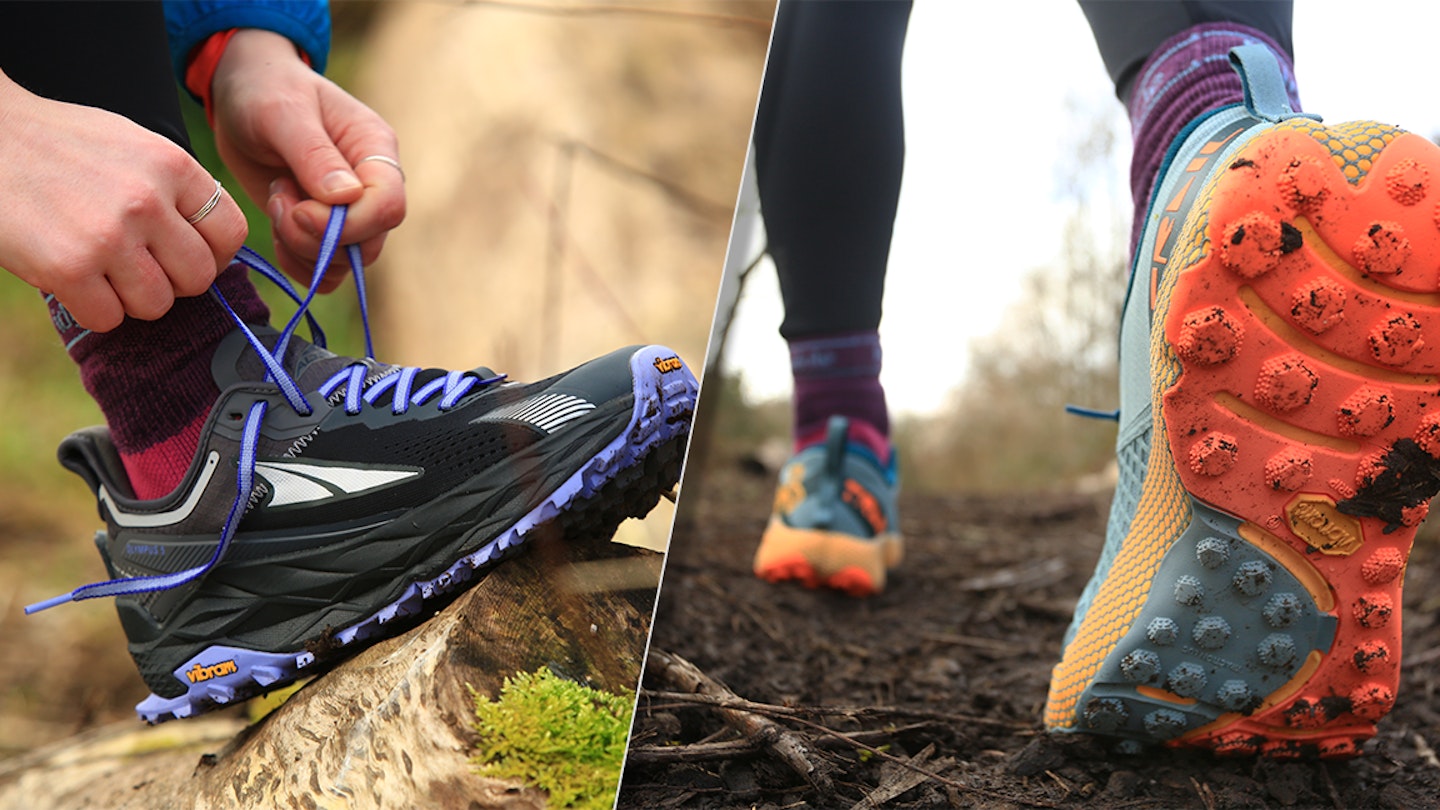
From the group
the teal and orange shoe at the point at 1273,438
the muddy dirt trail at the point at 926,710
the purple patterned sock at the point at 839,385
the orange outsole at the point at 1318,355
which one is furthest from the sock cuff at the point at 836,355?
the orange outsole at the point at 1318,355

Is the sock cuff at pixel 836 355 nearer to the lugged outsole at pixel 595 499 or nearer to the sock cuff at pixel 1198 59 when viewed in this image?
the sock cuff at pixel 1198 59

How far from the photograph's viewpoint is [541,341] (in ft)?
8.50

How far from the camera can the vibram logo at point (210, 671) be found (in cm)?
88

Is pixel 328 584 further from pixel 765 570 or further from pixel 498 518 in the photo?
pixel 765 570

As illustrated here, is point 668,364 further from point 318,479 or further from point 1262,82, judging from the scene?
point 1262,82

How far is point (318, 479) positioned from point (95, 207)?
28cm

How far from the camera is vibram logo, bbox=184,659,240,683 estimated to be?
88 centimetres

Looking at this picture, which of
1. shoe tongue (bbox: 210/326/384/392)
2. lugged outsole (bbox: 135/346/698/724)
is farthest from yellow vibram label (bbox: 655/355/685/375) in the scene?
shoe tongue (bbox: 210/326/384/392)

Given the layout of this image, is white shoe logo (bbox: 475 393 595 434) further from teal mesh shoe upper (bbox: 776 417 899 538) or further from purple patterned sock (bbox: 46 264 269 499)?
teal mesh shoe upper (bbox: 776 417 899 538)

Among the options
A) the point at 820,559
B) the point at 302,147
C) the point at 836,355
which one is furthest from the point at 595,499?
the point at 820,559

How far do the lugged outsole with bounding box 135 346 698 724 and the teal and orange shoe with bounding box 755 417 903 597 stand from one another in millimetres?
786

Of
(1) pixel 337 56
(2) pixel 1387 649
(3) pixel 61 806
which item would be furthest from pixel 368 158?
(1) pixel 337 56

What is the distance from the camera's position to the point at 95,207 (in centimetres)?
69

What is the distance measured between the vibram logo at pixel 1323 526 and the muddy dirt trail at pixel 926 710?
220 mm
